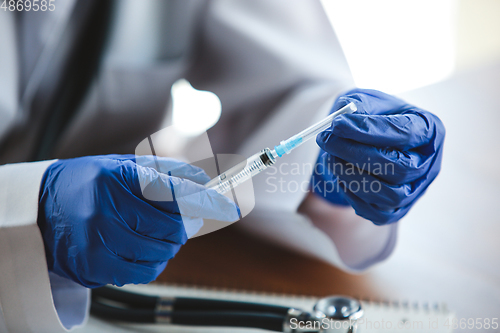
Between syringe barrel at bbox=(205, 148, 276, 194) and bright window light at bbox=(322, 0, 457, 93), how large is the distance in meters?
0.29

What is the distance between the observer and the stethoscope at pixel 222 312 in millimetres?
446

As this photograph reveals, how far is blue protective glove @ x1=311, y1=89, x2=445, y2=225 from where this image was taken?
1.38 feet

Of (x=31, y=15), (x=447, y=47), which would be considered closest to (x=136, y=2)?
(x=31, y=15)

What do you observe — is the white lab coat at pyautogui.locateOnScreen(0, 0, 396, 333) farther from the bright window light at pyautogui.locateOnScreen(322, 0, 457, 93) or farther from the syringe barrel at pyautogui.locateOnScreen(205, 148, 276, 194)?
the syringe barrel at pyautogui.locateOnScreen(205, 148, 276, 194)

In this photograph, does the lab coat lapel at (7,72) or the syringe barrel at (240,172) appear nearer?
the syringe barrel at (240,172)

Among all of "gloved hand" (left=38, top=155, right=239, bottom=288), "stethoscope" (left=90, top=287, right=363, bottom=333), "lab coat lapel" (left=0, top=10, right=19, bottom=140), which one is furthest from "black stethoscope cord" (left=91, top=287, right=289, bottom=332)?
"lab coat lapel" (left=0, top=10, right=19, bottom=140)

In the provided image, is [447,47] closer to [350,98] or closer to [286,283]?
[350,98]

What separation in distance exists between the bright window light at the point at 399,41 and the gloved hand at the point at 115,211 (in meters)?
0.37

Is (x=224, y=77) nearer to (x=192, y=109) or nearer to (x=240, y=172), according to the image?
(x=192, y=109)

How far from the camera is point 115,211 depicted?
42 cm

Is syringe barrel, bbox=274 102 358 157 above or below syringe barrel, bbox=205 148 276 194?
above

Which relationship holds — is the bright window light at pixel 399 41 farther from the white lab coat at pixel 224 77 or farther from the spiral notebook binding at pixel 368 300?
the spiral notebook binding at pixel 368 300

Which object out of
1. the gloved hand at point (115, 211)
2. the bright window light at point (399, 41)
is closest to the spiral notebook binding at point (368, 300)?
the gloved hand at point (115, 211)

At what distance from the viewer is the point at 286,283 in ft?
2.22
